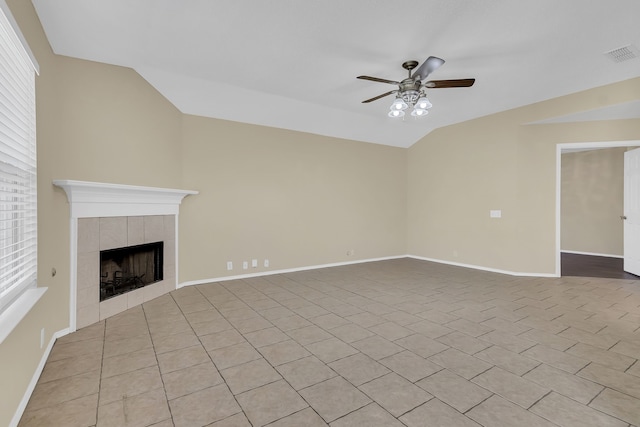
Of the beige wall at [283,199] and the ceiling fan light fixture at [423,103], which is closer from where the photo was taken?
the ceiling fan light fixture at [423,103]

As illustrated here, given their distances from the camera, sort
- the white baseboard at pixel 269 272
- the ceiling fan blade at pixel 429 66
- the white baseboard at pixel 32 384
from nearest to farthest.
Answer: the white baseboard at pixel 32 384 < the ceiling fan blade at pixel 429 66 < the white baseboard at pixel 269 272

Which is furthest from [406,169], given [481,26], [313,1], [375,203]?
[313,1]

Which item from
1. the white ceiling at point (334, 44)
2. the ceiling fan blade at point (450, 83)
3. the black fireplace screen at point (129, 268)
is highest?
the white ceiling at point (334, 44)

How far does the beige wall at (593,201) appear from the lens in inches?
273

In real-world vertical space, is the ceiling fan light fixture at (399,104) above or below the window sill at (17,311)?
above

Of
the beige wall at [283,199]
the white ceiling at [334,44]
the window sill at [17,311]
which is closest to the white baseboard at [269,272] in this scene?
the beige wall at [283,199]

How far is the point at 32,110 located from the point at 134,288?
7.61ft

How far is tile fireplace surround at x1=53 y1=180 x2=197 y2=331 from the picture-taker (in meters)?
3.04

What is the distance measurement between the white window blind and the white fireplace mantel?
639mm

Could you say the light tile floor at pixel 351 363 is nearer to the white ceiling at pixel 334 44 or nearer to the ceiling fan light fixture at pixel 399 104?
the ceiling fan light fixture at pixel 399 104

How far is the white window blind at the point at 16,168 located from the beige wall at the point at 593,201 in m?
10.0

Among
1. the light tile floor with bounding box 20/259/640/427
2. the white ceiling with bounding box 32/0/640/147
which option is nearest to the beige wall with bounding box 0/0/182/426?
the white ceiling with bounding box 32/0/640/147

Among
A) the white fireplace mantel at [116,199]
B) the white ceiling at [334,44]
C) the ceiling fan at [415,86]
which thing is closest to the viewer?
the white ceiling at [334,44]

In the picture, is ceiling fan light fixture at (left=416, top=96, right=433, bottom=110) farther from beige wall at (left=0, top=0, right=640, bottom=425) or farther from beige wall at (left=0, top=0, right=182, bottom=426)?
beige wall at (left=0, top=0, right=182, bottom=426)
